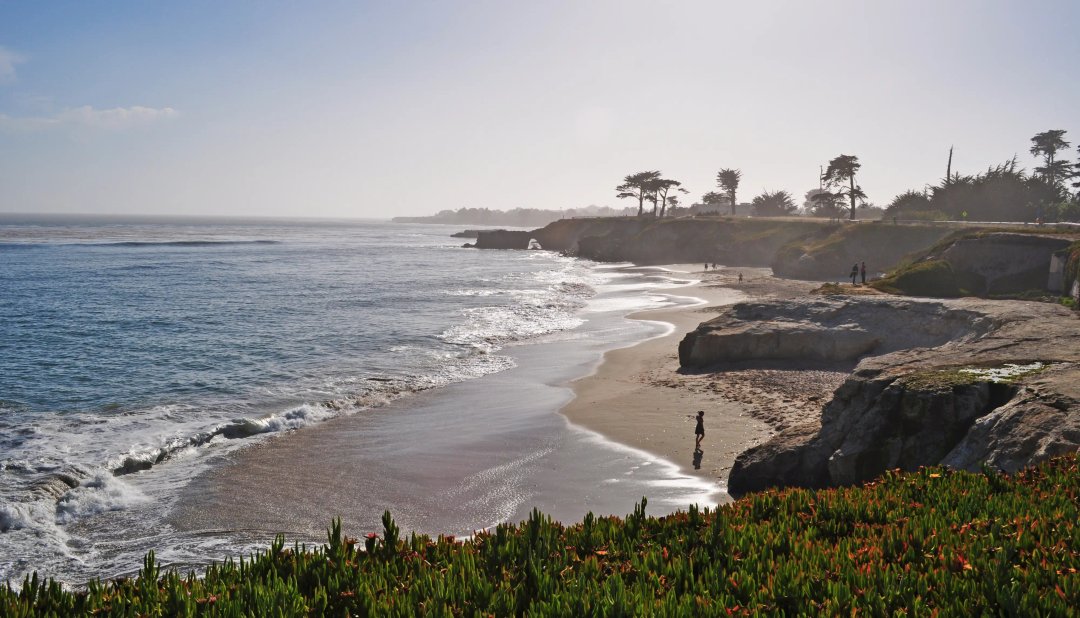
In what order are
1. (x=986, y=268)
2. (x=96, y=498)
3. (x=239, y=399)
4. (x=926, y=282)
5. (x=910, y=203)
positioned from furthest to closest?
(x=910, y=203)
(x=986, y=268)
(x=926, y=282)
(x=239, y=399)
(x=96, y=498)

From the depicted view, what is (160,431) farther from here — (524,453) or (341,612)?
(341,612)

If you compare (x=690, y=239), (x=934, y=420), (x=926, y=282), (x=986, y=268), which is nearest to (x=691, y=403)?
(x=934, y=420)

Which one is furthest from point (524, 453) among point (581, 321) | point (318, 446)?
point (581, 321)

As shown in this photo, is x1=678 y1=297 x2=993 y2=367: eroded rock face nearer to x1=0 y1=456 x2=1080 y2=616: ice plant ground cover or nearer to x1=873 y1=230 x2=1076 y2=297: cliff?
x1=873 y1=230 x2=1076 y2=297: cliff

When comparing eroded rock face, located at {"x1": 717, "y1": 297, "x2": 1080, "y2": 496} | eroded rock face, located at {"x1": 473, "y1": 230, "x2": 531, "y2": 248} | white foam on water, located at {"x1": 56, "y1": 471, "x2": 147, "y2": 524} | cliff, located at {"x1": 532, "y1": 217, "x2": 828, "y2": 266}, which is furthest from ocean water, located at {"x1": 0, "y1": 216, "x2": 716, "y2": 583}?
eroded rock face, located at {"x1": 473, "y1": 230, "x2": 531, "y2": 248}

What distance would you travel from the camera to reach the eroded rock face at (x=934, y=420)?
32.8 feet

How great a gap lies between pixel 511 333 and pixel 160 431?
19.7 m

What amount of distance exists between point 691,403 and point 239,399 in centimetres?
1438

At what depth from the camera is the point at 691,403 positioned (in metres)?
20.6

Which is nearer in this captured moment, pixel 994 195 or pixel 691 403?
pixel 691 403

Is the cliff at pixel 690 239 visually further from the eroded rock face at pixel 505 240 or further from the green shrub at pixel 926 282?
the green shrub at pixel 926 282

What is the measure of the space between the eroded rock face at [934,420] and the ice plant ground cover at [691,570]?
2.93 meters

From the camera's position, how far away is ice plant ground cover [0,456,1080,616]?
489 centimetres

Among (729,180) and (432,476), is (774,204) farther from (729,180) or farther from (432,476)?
(432,476)
